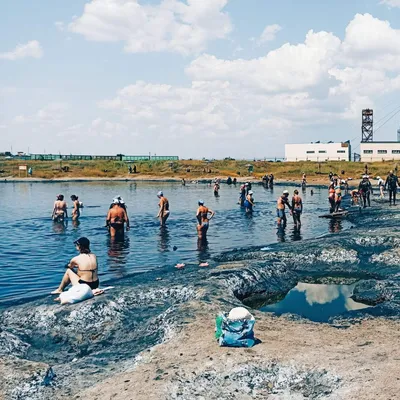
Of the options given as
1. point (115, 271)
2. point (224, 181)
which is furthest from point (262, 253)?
point (224, 181)

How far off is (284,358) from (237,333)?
881 mm

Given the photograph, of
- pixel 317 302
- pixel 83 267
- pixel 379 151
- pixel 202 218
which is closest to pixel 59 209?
pixel 202 218

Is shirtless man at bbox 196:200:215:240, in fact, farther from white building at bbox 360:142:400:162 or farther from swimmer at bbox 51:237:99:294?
white building at bbox 360:142:400:162

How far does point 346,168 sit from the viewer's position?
262ft

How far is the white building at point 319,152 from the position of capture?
10175cm

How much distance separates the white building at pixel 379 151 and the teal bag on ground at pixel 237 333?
92.3 m

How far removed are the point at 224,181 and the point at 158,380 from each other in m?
71.7

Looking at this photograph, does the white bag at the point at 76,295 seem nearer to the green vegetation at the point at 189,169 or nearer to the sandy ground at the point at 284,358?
the sandy ground at the point at 284,358

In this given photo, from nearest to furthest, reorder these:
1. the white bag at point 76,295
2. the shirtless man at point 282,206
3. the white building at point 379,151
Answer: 1. the white bag at point 76,295
2. the shirtless man at point 282,206
3. the white building at point 379,151

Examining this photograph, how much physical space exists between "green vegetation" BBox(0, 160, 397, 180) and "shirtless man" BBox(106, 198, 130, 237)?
57.3 meters

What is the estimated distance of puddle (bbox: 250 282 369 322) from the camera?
11.9 metres

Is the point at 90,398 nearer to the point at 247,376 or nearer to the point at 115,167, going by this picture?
the point at 247,376

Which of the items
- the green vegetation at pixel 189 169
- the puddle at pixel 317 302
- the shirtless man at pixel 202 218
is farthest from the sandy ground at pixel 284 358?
the green vegetation at pixel 189 169

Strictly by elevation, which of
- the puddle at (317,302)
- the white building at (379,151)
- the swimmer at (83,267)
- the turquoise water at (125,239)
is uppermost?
the white building at (379,151)
